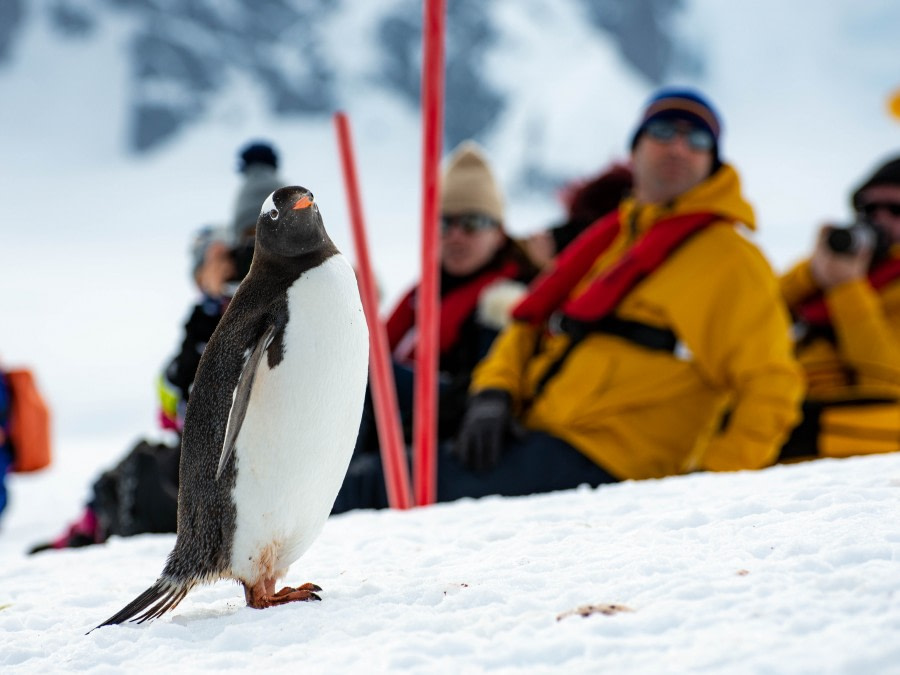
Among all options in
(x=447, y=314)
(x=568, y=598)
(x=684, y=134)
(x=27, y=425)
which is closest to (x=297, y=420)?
(x=568, y=598)

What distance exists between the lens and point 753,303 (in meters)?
2.65

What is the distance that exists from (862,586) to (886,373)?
2.13 metres

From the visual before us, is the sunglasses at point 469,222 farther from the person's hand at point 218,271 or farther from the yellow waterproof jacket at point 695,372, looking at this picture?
the person's hand at point 218,271

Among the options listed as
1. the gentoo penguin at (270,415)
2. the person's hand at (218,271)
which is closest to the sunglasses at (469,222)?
the person's hand at (218,271)

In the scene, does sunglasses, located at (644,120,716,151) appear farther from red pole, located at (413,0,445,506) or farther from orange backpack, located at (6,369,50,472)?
orange backpack, located at (6,369,50,472)

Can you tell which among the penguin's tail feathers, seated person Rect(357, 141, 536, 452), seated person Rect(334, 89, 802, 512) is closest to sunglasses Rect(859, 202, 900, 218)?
seated person Rect(334, 89, 802, 512)

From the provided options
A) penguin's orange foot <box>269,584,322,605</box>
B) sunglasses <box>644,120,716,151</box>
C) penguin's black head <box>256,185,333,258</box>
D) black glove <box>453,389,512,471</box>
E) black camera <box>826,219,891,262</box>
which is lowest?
penguin's orange foot <box>269,584,322,605</box>

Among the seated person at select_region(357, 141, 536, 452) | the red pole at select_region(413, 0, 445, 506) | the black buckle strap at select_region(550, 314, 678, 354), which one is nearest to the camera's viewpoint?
the red pole at select_region(413, 0, 445, 506)

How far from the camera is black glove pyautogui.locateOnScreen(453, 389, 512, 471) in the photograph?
9.46ft

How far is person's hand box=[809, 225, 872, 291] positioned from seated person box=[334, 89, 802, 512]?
1.86 feet

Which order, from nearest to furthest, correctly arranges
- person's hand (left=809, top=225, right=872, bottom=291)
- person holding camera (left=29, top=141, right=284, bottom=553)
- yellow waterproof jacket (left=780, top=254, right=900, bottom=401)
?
person holding camera (left=29, top=141, right=284, bottom=553) < yellow waterproof jacket (left=780, top=254, right=900, bottom=401) < person's hand (left=809, top=225, right=872, bottom=291)

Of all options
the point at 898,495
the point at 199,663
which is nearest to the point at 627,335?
the point at 898,495

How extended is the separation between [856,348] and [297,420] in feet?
7.56

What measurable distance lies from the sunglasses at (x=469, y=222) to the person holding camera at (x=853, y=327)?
3.84ft
